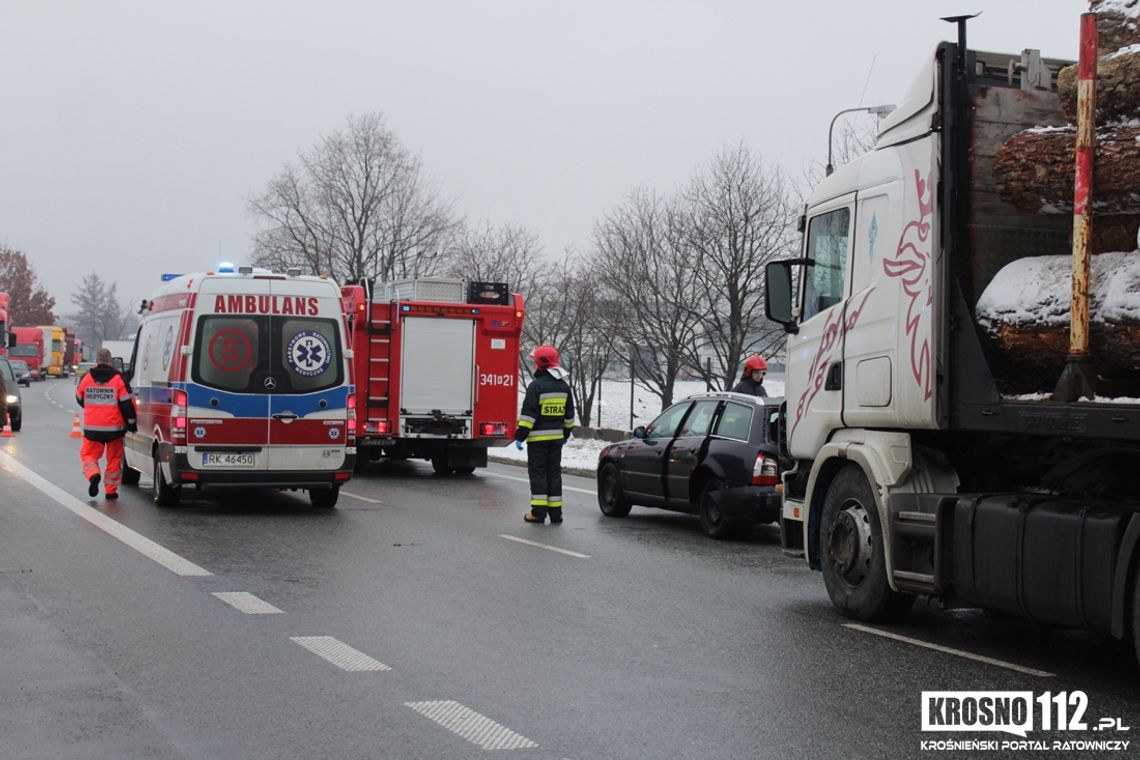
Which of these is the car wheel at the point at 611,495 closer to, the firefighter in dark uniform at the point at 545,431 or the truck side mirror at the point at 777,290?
the firefighter in dark uniform at the point at 545,431

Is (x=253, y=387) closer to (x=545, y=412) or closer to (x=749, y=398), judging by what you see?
(x=545, y=412)

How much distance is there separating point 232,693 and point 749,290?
26427 millimetres

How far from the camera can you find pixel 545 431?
1421 centimetres

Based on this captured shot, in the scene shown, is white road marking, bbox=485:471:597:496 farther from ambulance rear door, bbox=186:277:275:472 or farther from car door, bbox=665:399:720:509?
ambulance rear door, bbox=186:277:275:472

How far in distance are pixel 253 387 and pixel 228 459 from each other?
81 centimetres

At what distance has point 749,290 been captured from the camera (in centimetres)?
3169

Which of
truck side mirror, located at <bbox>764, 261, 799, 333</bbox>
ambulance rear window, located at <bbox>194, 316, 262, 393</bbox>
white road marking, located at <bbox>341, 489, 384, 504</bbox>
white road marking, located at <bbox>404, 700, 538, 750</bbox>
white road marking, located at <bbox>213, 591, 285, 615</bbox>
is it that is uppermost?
truck side mirror, located at <bbox>764, 261, 799, 333</bbox>

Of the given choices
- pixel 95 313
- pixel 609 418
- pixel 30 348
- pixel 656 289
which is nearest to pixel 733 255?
pixel 656 289

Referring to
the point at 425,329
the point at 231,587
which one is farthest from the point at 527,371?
the point at 231,587

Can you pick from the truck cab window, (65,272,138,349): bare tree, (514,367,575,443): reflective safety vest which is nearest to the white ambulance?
(514,367,575,443): reflective safety vest

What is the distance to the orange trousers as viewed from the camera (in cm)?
1530

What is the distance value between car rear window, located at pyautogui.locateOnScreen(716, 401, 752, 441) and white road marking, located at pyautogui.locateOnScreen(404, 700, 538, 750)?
7.51m

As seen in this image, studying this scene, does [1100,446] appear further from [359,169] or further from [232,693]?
[359,169]

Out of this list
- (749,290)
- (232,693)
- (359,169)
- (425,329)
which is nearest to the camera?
(232,693)
